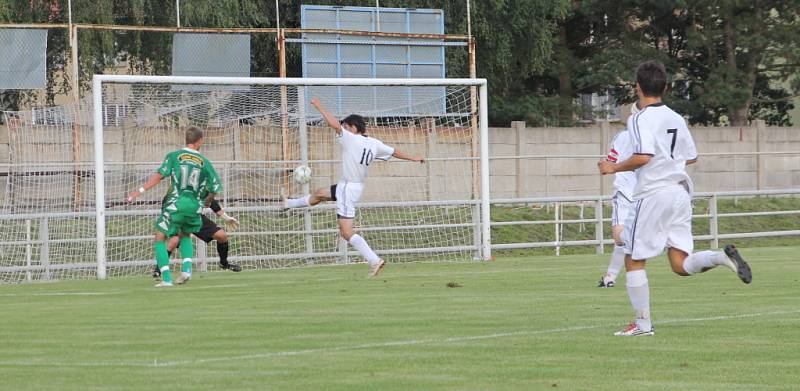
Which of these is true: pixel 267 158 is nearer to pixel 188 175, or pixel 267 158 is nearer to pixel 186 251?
pixel 186 251

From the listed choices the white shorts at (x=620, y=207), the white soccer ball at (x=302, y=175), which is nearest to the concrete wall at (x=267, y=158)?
the white soccer ball at (x=302, y=175)

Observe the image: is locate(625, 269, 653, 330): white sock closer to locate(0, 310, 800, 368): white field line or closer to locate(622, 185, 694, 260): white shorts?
locate(622, 185, 694, 260): white shorts

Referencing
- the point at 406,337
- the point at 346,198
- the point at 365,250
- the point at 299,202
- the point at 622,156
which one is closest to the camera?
the point at 406,337

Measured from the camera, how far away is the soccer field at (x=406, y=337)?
331 inches

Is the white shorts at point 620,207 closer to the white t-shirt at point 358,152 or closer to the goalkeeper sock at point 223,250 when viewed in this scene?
the white t-shirt at point 358,152

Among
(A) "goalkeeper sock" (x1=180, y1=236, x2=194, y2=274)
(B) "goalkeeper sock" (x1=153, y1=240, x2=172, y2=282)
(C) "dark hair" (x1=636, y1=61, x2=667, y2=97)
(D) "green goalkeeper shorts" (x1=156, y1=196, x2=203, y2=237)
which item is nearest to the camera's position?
(C) "dark hair" (x1=636, y1=61, x2=667, y2=97)

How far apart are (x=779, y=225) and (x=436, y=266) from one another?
17.5 meters

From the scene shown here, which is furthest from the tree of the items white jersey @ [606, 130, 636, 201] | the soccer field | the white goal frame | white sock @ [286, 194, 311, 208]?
white jersey @ [606, 130, 636, 201]

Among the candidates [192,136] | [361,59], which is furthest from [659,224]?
[361,59]

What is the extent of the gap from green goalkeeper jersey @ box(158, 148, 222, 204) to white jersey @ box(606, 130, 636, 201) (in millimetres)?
4581

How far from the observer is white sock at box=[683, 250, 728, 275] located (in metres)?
10.1

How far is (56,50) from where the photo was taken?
119ft

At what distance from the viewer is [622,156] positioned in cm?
1391

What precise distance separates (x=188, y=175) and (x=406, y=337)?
7076mm
